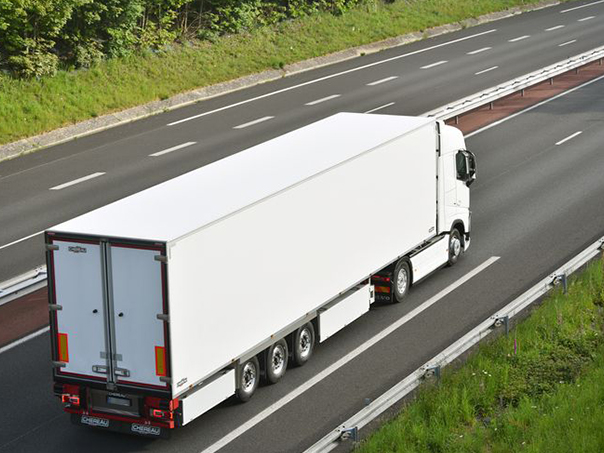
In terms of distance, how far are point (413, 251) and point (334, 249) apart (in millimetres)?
3388

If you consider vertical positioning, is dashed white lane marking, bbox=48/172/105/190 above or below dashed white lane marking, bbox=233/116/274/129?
below

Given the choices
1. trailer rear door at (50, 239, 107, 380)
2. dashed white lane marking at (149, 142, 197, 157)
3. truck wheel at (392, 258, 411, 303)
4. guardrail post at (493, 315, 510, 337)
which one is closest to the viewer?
trailer rear door at (50, 239, 107, 380)

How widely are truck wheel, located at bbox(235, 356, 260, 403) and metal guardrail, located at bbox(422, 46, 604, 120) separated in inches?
697

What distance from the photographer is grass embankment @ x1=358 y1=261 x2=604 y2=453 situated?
515 inches

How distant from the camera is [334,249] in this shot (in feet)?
55.3

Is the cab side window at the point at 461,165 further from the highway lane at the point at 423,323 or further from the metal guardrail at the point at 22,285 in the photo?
the metal guardrail at the point at 22,285

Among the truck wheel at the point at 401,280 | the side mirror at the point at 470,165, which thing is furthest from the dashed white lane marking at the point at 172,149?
the truck wheel at the point at 401,280

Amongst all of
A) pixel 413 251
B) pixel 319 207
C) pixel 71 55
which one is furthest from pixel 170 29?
pixel 319 207

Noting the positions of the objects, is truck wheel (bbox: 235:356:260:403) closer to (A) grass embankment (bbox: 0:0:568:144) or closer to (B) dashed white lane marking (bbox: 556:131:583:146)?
(B) dashed white lane marking (bbox: 556:131:583:146)

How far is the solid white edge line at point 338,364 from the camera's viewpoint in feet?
47.9

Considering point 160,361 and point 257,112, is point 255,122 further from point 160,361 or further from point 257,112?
point 160,361

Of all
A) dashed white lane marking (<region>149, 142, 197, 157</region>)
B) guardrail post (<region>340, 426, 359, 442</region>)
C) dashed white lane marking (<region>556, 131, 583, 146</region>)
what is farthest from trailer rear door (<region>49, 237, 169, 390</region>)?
dashed white lane marking (<region>556, 131, 583, 146</region>)

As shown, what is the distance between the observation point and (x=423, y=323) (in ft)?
61.5

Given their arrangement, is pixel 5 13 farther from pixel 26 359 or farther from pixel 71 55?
pixel 26 359
